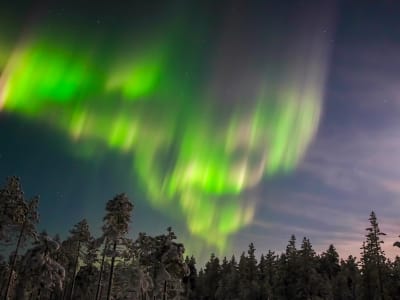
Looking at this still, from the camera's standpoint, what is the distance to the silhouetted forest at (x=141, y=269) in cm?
3561

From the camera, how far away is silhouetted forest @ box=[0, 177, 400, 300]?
35606 millimetres

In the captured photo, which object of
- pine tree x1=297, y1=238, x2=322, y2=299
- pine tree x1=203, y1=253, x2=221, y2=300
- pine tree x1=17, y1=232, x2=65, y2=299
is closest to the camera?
pine tree x1=17, y1=232, x2=65, y2=299

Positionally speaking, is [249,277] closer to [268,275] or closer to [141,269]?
[268,275]

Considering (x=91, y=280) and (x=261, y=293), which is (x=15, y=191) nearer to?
(x=91, y=280)

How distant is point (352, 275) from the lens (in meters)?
98.3

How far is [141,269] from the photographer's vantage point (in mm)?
42812

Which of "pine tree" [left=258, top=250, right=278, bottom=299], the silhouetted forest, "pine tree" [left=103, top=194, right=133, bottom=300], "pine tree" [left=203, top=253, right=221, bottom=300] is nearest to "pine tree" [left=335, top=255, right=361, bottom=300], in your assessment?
the silhouetted forest

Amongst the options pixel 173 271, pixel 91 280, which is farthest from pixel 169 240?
pixel 91 280

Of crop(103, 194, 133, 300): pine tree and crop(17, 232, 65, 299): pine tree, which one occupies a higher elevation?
crop(103, 194, 133, 300): pine tree

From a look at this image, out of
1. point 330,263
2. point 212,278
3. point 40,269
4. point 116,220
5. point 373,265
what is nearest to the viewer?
point 40,269

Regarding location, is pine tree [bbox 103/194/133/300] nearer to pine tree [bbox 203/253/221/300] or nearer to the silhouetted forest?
the silhouetted forest

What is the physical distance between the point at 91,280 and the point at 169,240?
3332 centimetres

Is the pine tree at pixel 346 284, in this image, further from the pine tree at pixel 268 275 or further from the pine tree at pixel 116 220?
the pine tree at pixel 116 220

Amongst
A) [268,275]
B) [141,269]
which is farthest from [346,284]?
[141,269]
